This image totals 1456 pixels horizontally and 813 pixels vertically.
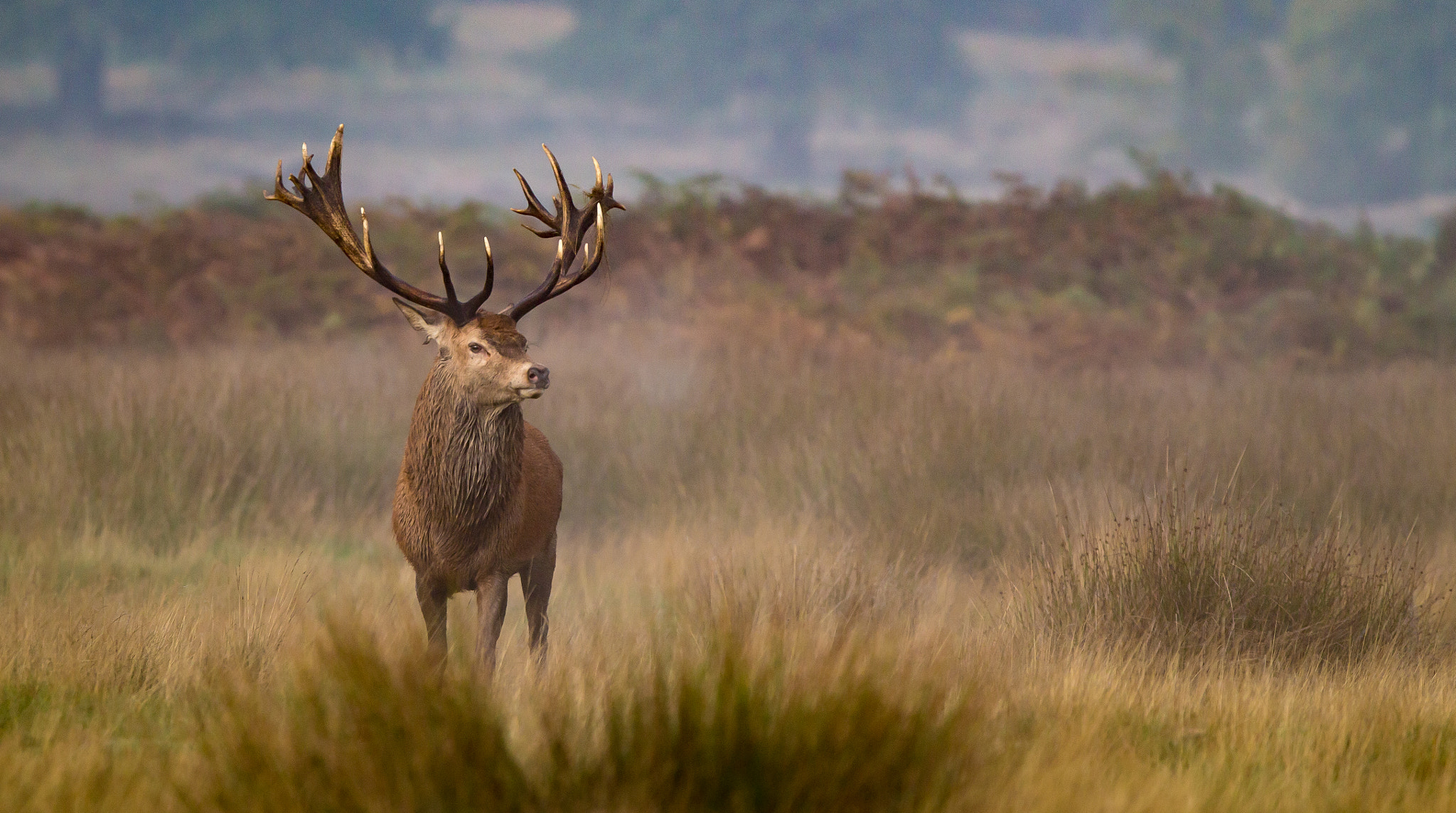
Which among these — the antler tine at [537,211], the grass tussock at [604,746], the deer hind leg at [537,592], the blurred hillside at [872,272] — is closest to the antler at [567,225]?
the antler tine at [537,211]

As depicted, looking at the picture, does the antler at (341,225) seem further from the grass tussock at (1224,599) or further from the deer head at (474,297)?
the grass tussock at (1224,599)

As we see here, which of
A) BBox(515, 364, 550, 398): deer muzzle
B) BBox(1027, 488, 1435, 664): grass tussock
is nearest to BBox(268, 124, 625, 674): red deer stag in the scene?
BBox(515, 364, 550, 398): deer muzzle

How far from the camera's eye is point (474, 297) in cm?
477

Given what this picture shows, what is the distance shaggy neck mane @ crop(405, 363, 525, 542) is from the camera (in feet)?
16.0

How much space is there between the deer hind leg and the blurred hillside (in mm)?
9362

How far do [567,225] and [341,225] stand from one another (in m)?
0.90

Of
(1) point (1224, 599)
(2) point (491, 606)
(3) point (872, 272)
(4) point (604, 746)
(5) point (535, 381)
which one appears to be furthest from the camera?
(3) point (872, 272)

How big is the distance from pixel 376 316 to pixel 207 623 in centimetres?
1172

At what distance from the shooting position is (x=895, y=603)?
5.91m

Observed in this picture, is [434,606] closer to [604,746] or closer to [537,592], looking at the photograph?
[537,592]

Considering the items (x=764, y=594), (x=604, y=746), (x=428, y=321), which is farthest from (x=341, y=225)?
(x=604, y=746)

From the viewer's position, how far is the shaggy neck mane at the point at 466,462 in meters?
4.87

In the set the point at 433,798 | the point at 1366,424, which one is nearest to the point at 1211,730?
the point at 433,798

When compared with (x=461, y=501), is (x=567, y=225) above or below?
above
